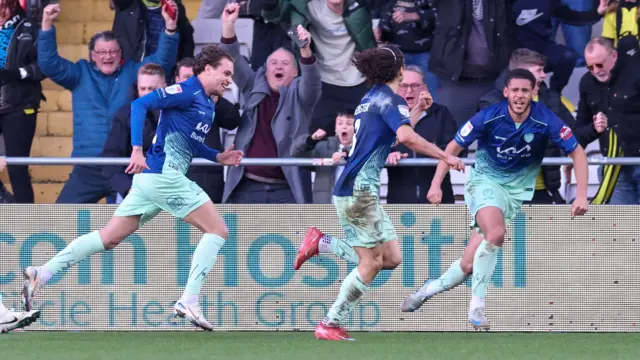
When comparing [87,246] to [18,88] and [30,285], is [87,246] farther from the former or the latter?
[18,88]

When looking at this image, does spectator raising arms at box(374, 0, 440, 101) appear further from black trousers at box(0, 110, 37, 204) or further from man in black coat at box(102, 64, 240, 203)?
black trousers at box(0, 110, 37, 204)

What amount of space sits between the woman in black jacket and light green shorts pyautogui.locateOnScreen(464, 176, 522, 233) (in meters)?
3.93

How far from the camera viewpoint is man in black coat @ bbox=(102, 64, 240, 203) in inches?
401

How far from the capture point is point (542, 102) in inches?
407

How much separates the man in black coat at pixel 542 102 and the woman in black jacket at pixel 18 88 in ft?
12.4

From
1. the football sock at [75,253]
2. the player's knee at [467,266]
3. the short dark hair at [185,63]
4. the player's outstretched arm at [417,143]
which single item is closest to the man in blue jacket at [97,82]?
the short dark hair at [185,63]

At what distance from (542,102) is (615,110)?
0.58 meters

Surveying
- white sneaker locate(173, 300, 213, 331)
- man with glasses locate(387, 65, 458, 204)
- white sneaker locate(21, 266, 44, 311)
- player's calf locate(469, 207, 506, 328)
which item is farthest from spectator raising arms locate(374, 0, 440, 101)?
white sneaker locate(21, 266, 44, 311)

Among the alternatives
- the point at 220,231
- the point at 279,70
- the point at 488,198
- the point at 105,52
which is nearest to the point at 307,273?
the point at 220,231

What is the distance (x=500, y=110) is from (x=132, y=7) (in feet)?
12.7

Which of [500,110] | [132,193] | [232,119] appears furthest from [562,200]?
[132,193]

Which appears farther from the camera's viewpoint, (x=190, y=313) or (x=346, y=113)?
(x=346, y=113)

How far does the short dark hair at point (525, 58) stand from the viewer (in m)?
10.1

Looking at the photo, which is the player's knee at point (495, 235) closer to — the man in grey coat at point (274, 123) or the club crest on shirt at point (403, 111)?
the club crest on shirt at point (403, 111)
